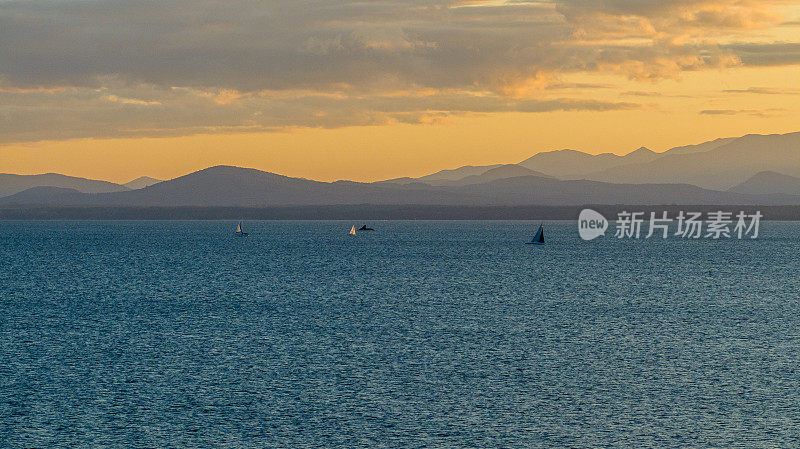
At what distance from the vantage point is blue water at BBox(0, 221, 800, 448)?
104 feet

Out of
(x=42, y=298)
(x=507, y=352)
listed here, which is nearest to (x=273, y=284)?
(x=42, y=298)

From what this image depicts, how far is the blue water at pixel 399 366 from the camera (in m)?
31.6

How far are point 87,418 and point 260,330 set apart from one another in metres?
25.6

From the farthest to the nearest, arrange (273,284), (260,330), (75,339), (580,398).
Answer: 1. (273,284)
2. (260,330)
3. (75,339)
4. (580,398)

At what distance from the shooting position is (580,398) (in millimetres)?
36500

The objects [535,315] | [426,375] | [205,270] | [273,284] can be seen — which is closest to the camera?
[426,375]

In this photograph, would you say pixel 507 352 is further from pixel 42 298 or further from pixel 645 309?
pixel 42 298

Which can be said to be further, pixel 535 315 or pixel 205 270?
pixel 205 270

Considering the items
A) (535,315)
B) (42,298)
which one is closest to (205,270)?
(42,298)

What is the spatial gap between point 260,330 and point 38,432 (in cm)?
2770

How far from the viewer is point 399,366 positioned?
44469mm

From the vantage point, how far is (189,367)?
44156 mm

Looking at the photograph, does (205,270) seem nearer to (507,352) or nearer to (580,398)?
(507,352)

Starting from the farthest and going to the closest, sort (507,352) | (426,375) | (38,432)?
1. (507,352)
2. (426,375)
3. (38,432)
